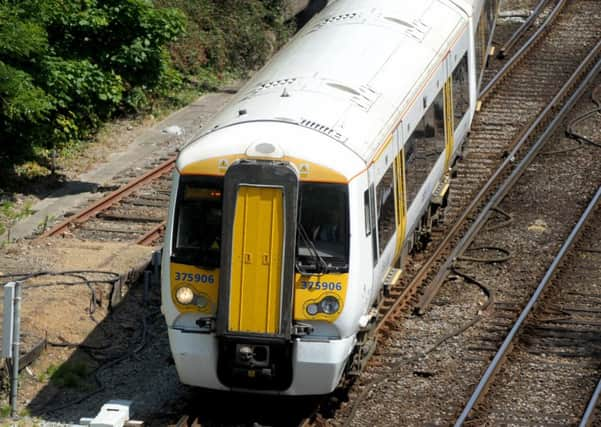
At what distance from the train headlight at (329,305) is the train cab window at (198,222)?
104 cm

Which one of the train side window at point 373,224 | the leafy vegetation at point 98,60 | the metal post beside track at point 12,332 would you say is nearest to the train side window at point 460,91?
the train side window at point 373,224

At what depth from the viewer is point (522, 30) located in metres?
29.1

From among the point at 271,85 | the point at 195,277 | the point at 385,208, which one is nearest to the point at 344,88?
the point at 271,85

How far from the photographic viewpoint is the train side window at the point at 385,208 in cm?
1233

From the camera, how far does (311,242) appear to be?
1117 cm

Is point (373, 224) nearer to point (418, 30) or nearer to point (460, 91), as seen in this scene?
point (418, 30)

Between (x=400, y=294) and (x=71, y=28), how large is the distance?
9959 mm

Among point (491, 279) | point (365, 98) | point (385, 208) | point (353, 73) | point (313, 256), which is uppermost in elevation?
point (353, 73)

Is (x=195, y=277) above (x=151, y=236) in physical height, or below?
above

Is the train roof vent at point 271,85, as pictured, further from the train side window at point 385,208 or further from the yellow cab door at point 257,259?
the yellow cab door at point 257,259

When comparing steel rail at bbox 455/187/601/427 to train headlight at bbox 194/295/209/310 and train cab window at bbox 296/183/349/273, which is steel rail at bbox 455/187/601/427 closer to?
train cab window at bbox 296/183/349/273

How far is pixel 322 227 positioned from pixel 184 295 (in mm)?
1444

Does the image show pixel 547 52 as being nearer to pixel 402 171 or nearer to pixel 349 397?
pixel 402 171

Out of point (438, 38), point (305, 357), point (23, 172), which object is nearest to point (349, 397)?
point (305, 357)
